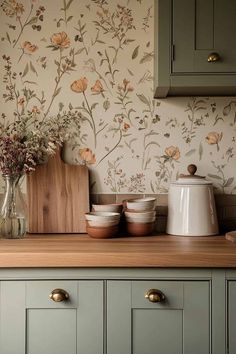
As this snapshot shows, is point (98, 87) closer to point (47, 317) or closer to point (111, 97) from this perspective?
point (111, 97)

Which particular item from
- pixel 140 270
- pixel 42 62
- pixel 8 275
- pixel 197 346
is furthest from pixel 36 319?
pixel 42 62

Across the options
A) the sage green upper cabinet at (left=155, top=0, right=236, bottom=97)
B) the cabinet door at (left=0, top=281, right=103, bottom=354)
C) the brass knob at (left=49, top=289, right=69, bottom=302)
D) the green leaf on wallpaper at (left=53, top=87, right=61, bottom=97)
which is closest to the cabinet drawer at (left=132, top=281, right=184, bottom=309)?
the cabinet door at (left=0, top=281, right=103, bottom=354)

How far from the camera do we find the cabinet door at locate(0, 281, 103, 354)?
1717 millimetres

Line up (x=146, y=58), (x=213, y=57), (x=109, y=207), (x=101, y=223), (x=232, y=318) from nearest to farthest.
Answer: (x=232, y=318), (x=213, y=57), (x=101, y=223), (x=109, y=207), (x=146, y=58)

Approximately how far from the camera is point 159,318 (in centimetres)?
171

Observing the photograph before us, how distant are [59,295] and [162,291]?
14.8 inches

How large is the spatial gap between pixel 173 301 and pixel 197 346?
0.18 metres

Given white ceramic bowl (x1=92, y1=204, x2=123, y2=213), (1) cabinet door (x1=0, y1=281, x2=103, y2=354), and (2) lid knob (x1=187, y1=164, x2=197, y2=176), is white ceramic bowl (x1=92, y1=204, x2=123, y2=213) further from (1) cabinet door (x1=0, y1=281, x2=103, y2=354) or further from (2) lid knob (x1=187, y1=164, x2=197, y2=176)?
(1) cabinet door (x1=0, y1=281, x2=103, y2=354)

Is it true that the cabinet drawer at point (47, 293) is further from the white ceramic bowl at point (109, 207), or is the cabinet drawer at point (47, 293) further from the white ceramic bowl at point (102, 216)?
the white ceramic bowl at point (109, 207)

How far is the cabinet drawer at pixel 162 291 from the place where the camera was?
5.60 ft

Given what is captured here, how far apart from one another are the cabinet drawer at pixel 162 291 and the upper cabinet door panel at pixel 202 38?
856 mm

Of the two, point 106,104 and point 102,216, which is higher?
point 106,104

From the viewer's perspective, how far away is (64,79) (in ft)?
7.57

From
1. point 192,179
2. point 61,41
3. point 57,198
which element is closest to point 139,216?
point 192,179
